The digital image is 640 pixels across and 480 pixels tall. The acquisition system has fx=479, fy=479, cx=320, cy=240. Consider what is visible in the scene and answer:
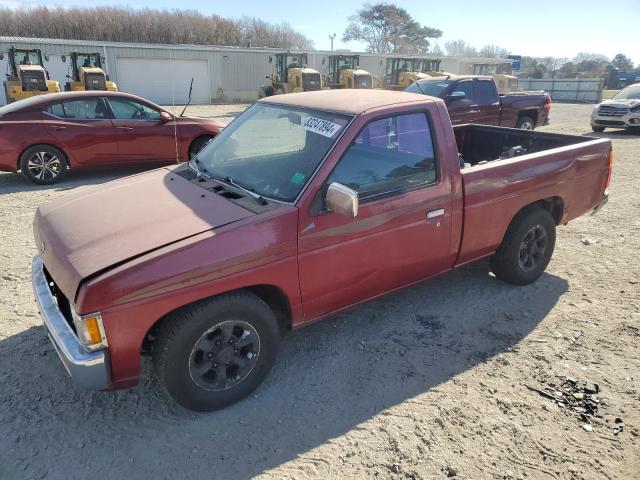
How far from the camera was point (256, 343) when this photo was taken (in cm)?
299

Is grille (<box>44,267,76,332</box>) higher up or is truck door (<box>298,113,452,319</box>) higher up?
truck door (<box>298,113,452,319</box>)

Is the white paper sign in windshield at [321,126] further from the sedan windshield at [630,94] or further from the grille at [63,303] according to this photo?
the sedan windshield at [630,94]

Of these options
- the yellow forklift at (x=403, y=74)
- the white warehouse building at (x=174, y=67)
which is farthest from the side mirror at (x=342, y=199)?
the white warehouse building at (x=174, y=67)

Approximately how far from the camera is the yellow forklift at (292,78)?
2428 centimetres

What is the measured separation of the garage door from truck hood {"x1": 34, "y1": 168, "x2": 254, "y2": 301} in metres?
30.3

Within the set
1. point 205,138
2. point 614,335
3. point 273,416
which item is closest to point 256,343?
point 273,416

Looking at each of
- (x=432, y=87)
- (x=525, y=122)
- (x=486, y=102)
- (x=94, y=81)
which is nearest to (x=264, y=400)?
(x=432, y=87)

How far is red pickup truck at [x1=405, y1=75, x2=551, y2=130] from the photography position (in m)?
10.8

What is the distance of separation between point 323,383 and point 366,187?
1359mm

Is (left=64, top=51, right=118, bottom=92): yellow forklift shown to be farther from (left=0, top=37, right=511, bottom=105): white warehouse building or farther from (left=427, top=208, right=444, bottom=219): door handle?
(left=427, top=208, right=444, bottom=219): door handle

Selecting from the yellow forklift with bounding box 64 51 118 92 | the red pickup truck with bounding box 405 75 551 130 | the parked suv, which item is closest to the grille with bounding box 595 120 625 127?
the parked suv

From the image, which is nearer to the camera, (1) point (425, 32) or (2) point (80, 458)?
(2) point (80, 458)

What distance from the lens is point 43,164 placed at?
7.97 m

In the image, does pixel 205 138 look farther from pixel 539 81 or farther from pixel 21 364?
pixel 539 81
